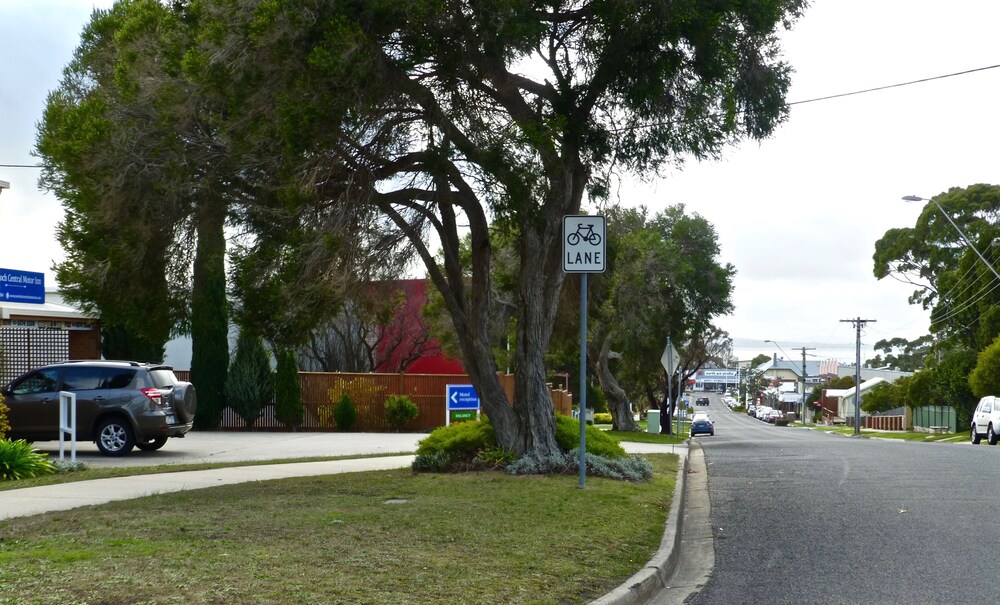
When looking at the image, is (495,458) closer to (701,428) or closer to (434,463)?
(434,463)

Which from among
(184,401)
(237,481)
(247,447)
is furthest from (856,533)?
(247,447)

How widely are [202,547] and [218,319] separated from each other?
76.4ft

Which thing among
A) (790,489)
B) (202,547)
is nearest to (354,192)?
(202,547)

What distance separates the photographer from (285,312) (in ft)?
45.8

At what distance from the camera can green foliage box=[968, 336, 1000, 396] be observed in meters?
42.6

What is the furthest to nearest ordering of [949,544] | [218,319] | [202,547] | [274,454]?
[218,319] < [274,454] < [949,544] < [202,547]

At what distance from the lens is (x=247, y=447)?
23.5 meters

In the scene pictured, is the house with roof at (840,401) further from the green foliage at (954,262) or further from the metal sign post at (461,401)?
the metal sign post at (461,401)

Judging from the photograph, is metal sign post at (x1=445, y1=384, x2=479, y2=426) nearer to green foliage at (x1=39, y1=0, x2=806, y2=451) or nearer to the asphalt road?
the asphalt road

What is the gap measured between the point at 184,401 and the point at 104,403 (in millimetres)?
1462

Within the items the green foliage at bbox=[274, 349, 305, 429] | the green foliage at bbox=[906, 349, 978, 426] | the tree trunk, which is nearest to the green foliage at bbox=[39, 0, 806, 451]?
the green foliage at bbox=[274, 349, 305, 429]

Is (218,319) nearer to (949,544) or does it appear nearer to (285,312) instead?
(285,312)

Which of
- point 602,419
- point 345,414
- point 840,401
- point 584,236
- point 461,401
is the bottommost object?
point 840,401

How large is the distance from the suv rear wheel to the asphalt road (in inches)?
415
